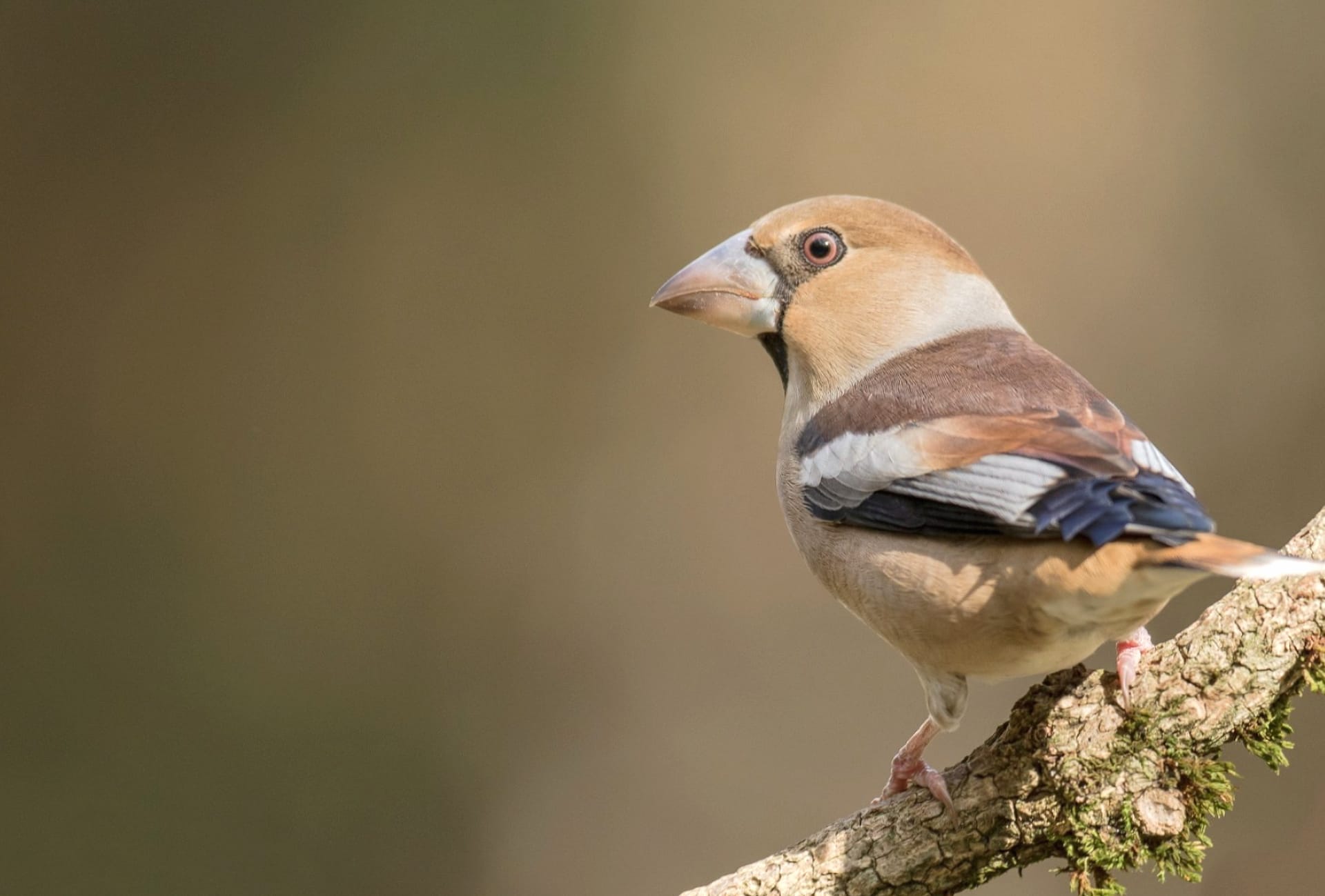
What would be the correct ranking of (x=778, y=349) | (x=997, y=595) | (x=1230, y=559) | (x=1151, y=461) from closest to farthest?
1. (x=1230, y=559)
2. (x=997, y=595)
3. (x=1151, y=461)
4. (x=778, y=349)

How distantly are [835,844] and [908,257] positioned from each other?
1.69 meters

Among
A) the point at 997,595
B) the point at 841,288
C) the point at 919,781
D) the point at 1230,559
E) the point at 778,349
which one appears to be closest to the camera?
the point at 1230,559

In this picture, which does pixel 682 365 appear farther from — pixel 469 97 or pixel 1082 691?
pixel 1082 691

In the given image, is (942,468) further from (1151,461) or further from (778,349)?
(778,349)

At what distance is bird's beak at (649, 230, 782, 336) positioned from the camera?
3756 mm

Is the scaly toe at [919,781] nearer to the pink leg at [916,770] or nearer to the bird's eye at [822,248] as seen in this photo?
the pink leg at [916,770]

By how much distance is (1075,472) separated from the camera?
2.60 meters

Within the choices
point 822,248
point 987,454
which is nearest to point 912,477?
point 987,454

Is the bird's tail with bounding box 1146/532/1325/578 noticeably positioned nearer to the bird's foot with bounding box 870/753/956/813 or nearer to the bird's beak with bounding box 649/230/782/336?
the bird's foot with bounding box 870/753/956/813

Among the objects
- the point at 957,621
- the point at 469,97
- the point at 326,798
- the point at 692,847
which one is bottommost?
the point at 692,847

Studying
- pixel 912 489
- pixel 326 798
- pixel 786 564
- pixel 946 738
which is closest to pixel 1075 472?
pixel 912 489

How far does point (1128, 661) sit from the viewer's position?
2.77 metres

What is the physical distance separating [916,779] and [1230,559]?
991mm

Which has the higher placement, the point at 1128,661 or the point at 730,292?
the point at 730,292
